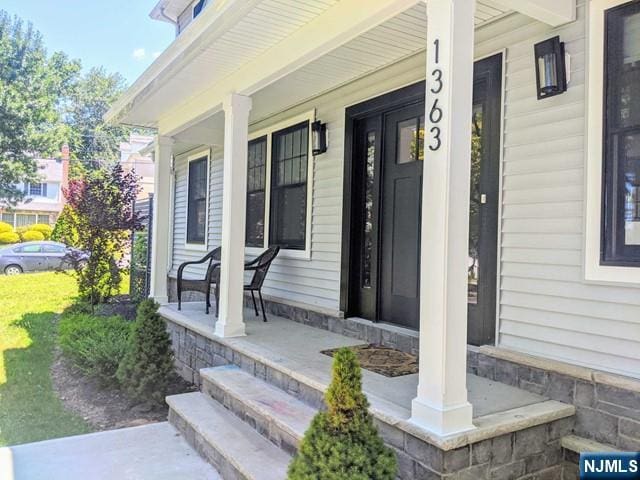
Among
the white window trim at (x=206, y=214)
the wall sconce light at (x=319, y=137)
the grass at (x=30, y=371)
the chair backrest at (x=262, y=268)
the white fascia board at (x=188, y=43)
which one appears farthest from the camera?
the white window trim at (x=206, y=214)

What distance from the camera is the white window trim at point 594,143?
8.70 feet

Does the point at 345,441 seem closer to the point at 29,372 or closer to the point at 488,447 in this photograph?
the point at 488,447

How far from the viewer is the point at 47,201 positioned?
98.6ft

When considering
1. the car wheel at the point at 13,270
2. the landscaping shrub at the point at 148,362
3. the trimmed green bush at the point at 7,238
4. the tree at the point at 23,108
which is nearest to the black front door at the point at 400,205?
the landscaping shrub at the point at 148,362

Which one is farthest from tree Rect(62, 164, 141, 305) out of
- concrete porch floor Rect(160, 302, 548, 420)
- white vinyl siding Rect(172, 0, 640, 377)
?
white vinyl siding Rect(172, 0, 640, 377)

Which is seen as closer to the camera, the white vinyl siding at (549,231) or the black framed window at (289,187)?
the white vinyl siding at (549,231)

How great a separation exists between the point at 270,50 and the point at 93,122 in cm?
3505

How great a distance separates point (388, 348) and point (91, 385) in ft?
9.82

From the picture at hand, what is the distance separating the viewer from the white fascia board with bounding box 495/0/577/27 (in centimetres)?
264

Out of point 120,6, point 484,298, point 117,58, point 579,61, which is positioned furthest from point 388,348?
point 117,58

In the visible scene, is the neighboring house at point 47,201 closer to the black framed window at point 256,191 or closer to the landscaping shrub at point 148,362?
the black framed window at point 256,191

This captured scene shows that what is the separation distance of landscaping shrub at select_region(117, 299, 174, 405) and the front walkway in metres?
0.67

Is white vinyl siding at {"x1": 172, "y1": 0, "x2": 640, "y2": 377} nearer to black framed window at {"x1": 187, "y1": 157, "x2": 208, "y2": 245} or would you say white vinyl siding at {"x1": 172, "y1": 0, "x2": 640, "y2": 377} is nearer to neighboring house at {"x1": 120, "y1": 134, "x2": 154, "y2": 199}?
black framed window at {"x1": 187, "y1": 157, "x2": 208, "y2": 245}

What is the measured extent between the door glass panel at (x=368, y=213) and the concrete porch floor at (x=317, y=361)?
64 cm
